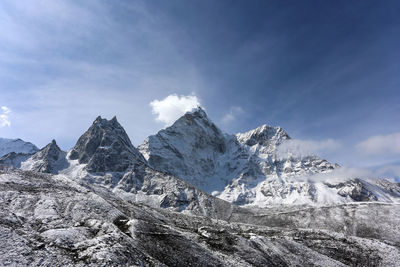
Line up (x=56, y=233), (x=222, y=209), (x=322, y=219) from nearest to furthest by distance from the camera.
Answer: (x=56, y=233)
(x=322, y=219)
(x=222, y=209)

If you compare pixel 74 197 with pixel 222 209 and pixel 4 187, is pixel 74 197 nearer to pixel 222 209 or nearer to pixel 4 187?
pixel 4 187

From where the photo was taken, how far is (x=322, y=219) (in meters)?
120

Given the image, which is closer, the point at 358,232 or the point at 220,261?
the point at 220,261

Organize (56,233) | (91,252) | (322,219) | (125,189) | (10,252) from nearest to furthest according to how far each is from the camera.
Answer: (10,252) → (91,252) → (56,233) → (322,219) → (125,189)

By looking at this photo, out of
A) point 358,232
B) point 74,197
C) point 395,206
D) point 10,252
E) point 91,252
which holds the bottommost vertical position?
point 10,252

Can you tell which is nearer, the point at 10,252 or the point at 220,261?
the point at 10,252

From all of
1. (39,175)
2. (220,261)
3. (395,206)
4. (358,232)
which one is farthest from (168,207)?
(220,261)

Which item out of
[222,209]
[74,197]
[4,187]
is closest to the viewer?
[74,197]

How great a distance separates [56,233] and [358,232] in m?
112

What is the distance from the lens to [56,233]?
30047 mm

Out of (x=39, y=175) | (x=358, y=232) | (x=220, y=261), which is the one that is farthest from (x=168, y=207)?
(x=220, y=261)

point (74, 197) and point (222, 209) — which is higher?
point (222, 209)

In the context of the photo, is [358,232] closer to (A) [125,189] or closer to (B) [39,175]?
(B) [39,175]

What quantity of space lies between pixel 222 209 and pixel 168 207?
39.4 m
